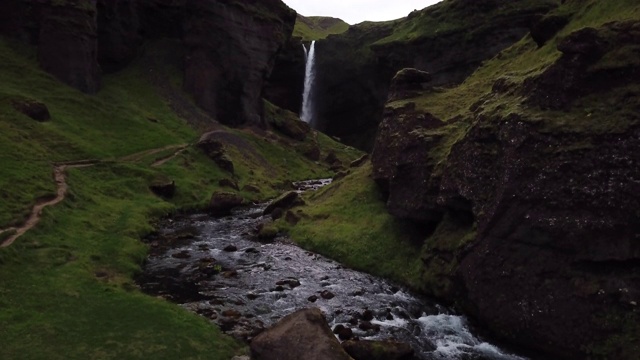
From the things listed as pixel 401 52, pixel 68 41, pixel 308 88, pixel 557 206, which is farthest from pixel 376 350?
pixel 308 88

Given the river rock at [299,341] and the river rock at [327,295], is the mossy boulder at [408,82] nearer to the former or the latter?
the river rock at [327,295]

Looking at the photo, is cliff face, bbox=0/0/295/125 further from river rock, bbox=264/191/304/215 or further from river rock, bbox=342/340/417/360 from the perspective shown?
river rock, bbox=342/340/417/360

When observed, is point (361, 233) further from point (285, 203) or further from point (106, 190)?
point (106, 190)

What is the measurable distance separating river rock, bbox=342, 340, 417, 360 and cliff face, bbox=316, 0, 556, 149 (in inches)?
3448

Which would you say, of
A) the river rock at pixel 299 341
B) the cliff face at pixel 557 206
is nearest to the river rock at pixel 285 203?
the cliff face at pixel 557 206

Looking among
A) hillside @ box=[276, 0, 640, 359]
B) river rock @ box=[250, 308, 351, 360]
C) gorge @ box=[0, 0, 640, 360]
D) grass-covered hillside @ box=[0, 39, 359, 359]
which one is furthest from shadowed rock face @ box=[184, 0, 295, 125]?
river rock @ box=[250, 308, 351, 360]

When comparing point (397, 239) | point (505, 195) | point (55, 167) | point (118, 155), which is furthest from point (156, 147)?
point (505, 195)

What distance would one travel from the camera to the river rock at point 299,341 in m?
24.2

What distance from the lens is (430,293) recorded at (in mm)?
36781

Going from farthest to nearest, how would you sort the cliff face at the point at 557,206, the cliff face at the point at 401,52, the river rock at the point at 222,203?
1. the cliff face at the point at 401,52
2. the river rock at the point at 222,203
3. the cliff face at the point at 557,206

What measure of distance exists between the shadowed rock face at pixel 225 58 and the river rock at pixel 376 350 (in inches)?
3793

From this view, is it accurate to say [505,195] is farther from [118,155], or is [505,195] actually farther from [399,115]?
[118,155]

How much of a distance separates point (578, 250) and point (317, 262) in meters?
23.4

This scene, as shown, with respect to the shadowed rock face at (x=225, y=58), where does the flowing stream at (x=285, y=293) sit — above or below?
below
